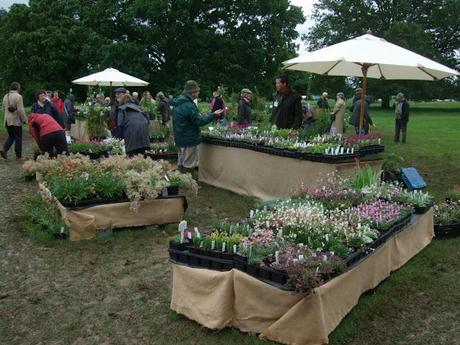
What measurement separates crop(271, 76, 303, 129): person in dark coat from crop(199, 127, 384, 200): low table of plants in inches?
16.0

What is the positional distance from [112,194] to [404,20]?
41.6 m

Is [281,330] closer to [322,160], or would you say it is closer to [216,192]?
[322,160]

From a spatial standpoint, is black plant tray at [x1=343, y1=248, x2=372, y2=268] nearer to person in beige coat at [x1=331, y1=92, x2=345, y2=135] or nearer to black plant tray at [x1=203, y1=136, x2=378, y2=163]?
black plant tray at [x1=203, y1=136, x2=378, y2=163]

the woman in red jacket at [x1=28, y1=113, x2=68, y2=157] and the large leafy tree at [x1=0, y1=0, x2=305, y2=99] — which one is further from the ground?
the large leafy tree at [x1=0, y1=0, x2=305, y2=99]

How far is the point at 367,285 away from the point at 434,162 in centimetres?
843

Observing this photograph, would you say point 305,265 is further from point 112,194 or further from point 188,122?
point 188,122

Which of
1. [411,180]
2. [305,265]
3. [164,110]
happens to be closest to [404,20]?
[164,110]

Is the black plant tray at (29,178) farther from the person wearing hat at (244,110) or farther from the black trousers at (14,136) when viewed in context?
the person wearing hat at (244,110)

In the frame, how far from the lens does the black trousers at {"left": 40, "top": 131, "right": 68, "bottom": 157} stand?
858 centimetres

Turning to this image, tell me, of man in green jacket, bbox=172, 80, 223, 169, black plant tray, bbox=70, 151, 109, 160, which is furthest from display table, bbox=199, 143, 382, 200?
black plant tray, bbox=70, 151, 109, 160

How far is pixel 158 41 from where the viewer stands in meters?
33.0

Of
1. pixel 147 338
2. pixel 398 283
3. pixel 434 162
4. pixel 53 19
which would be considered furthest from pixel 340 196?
pixel 53 19

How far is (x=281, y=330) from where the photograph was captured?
3.50 m

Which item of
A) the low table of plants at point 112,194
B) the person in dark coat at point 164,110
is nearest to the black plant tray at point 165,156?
the low table of plants at point 112,194
